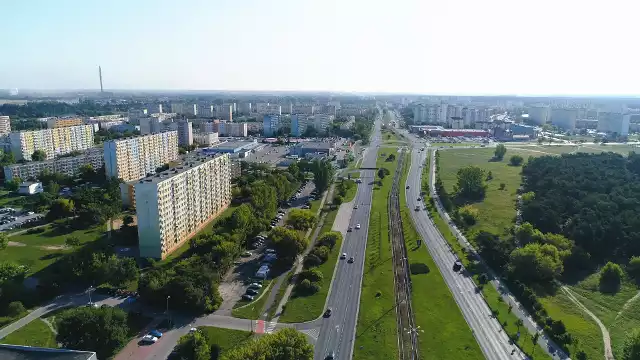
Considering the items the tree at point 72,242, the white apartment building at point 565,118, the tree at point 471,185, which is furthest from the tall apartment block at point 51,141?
the white apartment building at point 565,118

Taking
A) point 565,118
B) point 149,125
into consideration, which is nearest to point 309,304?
point 149,125

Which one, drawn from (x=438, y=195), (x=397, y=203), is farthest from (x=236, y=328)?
(x=438, y=195)

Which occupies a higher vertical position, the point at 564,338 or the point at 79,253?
the point at 79,253

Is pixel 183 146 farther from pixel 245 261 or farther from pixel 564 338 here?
pixel 564 338

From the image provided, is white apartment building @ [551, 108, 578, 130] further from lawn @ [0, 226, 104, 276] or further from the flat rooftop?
lawn @ [0, 226, 104, 276]

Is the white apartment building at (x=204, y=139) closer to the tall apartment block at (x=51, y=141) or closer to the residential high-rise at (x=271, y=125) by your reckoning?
the tall apartment block at (x=51, y=141)

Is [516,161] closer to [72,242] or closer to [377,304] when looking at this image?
[377,304]
